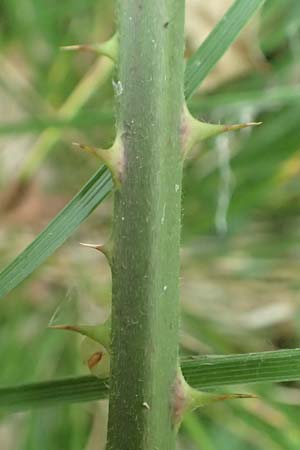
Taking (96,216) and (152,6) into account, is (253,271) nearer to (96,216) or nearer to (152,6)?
(96,216)

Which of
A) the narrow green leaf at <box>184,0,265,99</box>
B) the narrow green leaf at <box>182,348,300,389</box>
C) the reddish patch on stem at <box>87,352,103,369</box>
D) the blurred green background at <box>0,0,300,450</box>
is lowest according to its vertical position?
the narrow green leaf at <box>182,348,300,389</box>

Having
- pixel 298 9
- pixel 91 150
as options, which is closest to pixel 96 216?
pixel 298 9

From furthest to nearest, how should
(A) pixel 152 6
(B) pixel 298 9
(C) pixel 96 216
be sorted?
(C) pixel 96 216
(B) pixel 298 9
(A) pixel 152 6

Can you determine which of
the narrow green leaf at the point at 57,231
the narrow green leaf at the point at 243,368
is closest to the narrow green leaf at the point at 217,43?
the narrow green leaf at the point at 57,231

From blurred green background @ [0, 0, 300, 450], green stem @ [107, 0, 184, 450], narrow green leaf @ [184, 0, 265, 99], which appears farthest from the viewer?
blurred green background @ [0, 0, 300, 450]

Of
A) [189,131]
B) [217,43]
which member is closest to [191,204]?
[217,43]

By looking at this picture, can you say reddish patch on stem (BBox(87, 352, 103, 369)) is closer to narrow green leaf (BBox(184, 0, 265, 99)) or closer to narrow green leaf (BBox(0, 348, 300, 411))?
narrow green leaf (BBox(0, 348, 300, 411))

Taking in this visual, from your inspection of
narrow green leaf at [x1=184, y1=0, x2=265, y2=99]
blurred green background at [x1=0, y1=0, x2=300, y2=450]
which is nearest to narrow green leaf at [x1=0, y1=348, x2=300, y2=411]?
narrow green leaf at [x1=184, y1=0, x2=265, y2=99]
